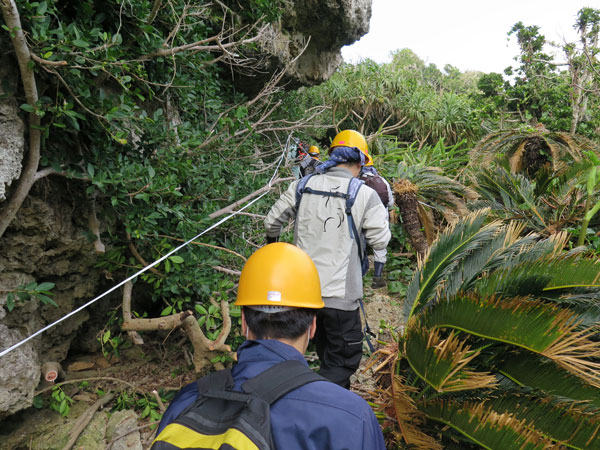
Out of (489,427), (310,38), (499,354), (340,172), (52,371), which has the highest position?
(310,38)

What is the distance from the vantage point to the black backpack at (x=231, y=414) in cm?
86

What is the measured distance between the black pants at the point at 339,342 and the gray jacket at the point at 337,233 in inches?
3.2

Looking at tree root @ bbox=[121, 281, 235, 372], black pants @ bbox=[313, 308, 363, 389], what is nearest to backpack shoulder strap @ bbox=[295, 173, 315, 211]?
black pants @ bbox=[313, 308, 363, 389]

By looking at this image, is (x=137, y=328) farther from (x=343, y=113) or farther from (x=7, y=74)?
(x=343, y=113)

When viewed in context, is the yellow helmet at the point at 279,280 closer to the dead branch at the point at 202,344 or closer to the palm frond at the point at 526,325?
the palm frond at the point at 526,325

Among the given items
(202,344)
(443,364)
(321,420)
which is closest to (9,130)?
(202,344)

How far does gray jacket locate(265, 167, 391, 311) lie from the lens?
2.67 m

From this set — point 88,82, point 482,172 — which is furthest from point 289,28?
point 88,82

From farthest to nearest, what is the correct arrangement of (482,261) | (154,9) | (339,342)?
1. (482,261)
2. (339,342)
3. (154,9)

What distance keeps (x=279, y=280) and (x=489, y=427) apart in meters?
1.43

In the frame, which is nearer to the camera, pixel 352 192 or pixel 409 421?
pixel 409 421

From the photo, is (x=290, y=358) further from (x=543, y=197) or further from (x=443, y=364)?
(x=543, y=197)

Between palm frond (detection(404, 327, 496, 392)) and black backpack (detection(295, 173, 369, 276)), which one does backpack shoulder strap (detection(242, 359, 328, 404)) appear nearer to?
palm frond (detection(404, 327, 496, 392))

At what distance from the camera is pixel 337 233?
2705 millimetres
